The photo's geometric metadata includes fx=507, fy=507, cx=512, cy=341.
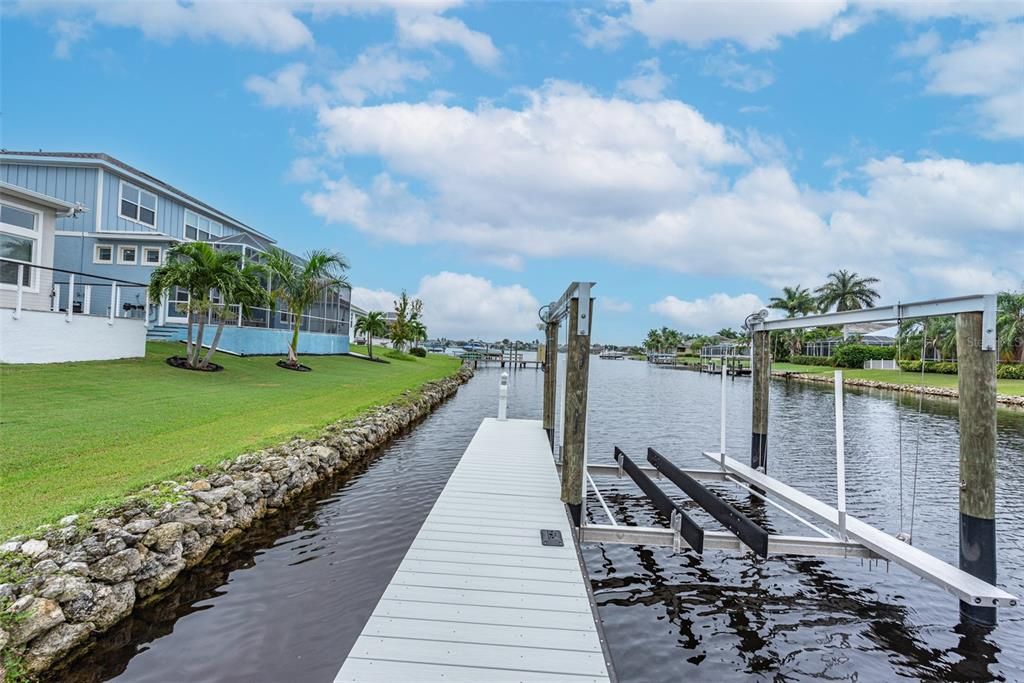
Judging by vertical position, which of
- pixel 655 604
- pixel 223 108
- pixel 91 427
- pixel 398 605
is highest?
pixel 223 108

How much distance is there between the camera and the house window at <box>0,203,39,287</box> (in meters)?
15.1

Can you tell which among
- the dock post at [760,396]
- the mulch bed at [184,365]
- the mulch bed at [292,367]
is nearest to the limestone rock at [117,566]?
the dock post at [760,396]

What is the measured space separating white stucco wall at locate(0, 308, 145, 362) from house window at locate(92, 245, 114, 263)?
8.53 metres

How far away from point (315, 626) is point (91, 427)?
691 cm

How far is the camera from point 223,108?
20562mm

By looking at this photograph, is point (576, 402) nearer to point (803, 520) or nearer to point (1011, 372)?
point (803, 520)

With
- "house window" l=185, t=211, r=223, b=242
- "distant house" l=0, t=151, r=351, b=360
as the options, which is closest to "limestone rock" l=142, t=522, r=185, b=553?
"distant house" l=0, t=151, r=351, b=360

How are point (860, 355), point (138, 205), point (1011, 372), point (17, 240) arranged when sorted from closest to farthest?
point (17, 240)
point (138, 205)
point (1011, 372)
point (860, 355)

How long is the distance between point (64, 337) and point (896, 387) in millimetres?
48940

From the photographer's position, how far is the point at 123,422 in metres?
9.34

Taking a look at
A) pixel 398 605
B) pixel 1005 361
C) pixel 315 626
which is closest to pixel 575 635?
pixel 398 605

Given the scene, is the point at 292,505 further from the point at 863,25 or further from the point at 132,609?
the point at 863,25

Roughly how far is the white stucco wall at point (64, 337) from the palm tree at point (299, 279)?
7.79 m

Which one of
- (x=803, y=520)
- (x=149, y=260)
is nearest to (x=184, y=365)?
(x=149, y=260)
